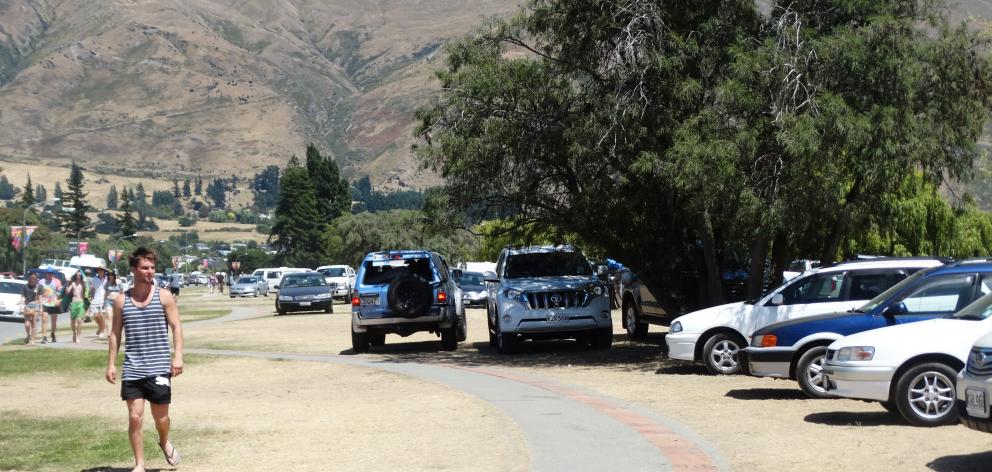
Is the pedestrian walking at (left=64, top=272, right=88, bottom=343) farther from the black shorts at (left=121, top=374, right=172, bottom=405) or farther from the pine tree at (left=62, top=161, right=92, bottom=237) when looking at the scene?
the pine tree at (left=62, top=161, right=92, bottom=237)

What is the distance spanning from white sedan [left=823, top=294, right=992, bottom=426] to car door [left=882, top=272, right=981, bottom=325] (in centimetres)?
115

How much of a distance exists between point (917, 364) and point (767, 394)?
4.02 m

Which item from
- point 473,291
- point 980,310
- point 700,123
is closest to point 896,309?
point 980,310

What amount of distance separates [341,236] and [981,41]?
82.3 m

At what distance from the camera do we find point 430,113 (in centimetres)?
2331

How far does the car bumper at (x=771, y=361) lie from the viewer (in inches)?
575

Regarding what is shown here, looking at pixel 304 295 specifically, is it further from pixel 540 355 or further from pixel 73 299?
pixel 540 355

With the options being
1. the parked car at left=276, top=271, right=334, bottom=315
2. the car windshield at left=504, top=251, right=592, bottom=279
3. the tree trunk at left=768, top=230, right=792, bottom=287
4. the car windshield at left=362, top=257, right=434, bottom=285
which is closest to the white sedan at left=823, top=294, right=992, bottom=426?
the tree trunk at left=768, top=230, right=792, bottom=287

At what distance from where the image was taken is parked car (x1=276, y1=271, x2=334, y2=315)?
46938 mm

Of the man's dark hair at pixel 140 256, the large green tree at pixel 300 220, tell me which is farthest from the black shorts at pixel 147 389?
the large green tree at pixel 300 220

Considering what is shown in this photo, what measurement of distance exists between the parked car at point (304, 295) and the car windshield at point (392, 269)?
22.3m

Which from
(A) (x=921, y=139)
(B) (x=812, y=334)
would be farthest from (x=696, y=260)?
(B) (x=812, y=334)

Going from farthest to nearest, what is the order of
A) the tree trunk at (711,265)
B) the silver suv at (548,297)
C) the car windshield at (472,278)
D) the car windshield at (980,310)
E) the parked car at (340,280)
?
the parked car at (340,280)
the car windshield at (472,278)
the silver suv at (548,297)
the tree trunk at (711,265)
the car windshield at (980,310)

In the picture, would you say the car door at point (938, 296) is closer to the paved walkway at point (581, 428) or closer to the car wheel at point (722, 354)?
the paved walkway at point (581, 428)
